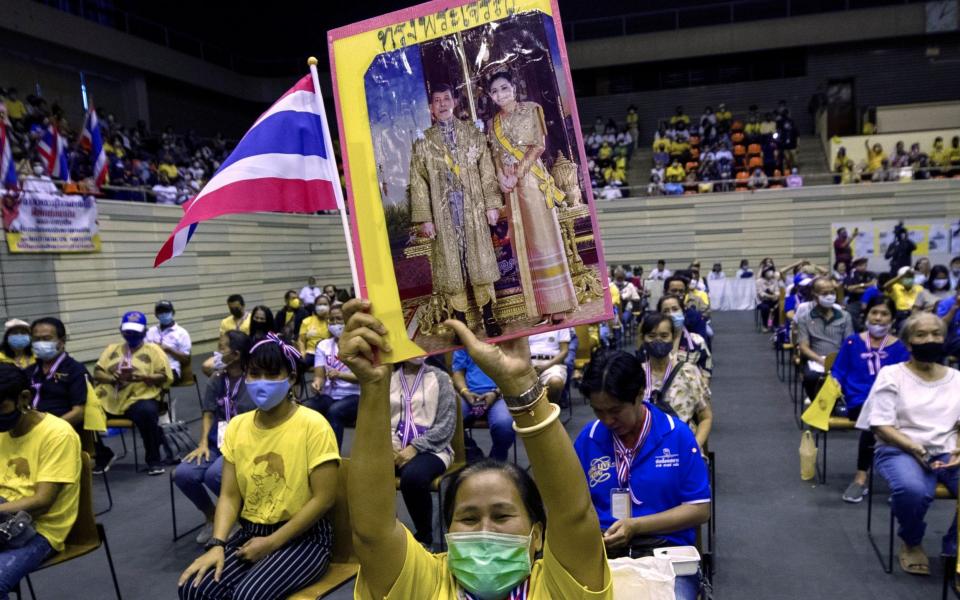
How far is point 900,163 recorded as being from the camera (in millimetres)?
17703

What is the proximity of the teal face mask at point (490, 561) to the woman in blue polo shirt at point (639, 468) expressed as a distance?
0.87 m

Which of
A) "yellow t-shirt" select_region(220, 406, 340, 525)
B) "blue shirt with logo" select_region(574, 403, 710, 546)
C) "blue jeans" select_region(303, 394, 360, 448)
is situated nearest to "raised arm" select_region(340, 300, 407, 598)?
"blue shirt with logo" select_region(574, 403, 710, 546)

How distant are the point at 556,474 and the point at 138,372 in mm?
5569

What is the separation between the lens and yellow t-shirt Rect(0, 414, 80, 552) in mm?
2934

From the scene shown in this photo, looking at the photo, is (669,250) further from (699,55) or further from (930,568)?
(930,568)

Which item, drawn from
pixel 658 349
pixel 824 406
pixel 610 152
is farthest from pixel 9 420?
pixel 610 152

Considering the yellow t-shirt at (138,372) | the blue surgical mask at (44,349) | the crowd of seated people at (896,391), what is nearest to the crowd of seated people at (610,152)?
the crowd of seated people at (896,391)

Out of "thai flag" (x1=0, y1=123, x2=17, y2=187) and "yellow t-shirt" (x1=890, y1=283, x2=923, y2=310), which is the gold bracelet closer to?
"yellow t-shirt" (x1=890, y1=283, x2=923, y2=310)

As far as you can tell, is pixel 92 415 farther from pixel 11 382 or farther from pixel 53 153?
pixel 53 153

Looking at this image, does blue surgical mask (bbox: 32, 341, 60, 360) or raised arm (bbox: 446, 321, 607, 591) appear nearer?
raised arm (bbox: 446, 321, 607, 591)

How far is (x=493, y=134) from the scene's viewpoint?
132 centimetres

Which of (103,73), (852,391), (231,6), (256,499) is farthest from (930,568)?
(231,6)

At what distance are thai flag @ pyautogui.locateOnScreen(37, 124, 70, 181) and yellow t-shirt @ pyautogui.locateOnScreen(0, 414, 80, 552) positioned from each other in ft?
29.7

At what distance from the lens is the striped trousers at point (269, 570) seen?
7.91 ft
